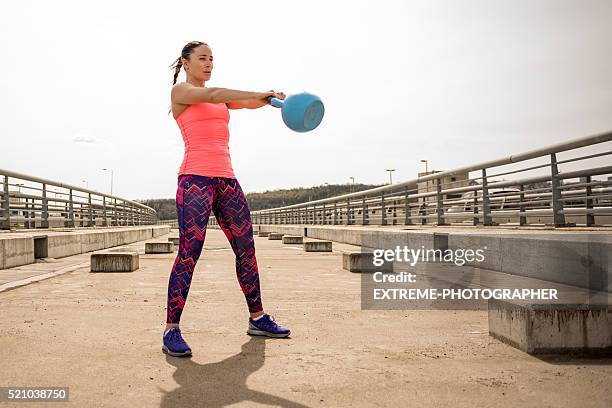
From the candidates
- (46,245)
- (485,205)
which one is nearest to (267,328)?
(485,205)

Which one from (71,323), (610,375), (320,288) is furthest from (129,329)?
(610,375)

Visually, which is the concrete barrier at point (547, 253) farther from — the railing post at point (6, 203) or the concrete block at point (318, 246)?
the railing post at point (6, 203)

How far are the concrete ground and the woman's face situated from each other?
1.60m

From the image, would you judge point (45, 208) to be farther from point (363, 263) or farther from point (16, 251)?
point (363, 263)

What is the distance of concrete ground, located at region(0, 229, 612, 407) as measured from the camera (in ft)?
6.44

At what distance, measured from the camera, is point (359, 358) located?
2512 millimetres

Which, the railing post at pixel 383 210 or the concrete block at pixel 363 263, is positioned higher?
the railing post at pixel 383 210

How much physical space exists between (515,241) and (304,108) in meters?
3.01

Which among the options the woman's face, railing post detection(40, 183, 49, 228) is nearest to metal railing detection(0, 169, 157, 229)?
railing post detection(40, 183, 49, 228)

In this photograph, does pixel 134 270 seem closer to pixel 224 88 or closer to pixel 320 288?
pixel 320 288

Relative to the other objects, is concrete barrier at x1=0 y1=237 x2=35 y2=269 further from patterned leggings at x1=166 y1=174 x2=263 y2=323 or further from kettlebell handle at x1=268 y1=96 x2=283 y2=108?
kettlebell handle at x1=268 y1=96 x2=283 y2=108

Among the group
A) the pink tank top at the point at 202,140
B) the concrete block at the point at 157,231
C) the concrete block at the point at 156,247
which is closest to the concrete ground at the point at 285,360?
the pink tank top at the point at 202,140

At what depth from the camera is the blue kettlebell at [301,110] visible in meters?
2.68

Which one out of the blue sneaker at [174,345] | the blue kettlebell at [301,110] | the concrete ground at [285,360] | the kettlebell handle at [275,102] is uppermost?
the kettlebell handle at [275,102]
